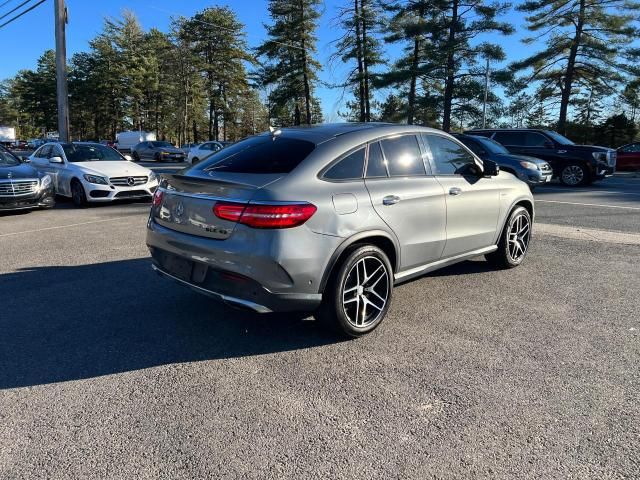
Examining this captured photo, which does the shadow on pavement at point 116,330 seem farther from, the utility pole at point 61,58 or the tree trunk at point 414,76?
the tree trunk at point 414,76

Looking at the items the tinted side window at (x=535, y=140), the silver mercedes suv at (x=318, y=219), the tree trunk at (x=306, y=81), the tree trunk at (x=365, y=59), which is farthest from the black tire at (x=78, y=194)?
the tree trunk at (x=306, y=81)

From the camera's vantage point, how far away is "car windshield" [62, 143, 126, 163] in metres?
11.6

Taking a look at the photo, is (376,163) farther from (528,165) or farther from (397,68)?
(397,68)

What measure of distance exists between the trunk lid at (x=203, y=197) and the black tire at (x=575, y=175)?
15124 mm

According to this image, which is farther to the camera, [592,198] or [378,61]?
[378,61]

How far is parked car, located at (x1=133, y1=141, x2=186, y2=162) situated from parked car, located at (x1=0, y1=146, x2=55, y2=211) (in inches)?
1046

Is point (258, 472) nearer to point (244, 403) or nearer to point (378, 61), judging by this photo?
point (244, 403)

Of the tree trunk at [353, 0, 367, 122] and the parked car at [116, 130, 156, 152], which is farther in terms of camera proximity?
the parked car at [116, 130, 156, 152]

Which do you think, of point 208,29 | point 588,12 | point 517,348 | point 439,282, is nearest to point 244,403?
point 517,348

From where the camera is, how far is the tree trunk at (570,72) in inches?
1145

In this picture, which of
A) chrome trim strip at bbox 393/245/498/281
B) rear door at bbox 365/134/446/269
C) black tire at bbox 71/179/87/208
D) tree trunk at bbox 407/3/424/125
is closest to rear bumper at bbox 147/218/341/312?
rear door at bbox 365/134/446/269

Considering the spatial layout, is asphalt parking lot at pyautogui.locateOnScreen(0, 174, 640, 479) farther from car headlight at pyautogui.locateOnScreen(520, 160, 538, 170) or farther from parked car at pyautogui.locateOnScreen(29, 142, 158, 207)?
car headlight at pyautogui.locateOnScreen(520, 160, 538, 170)

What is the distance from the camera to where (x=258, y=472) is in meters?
2.28

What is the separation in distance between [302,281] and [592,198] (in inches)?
473
